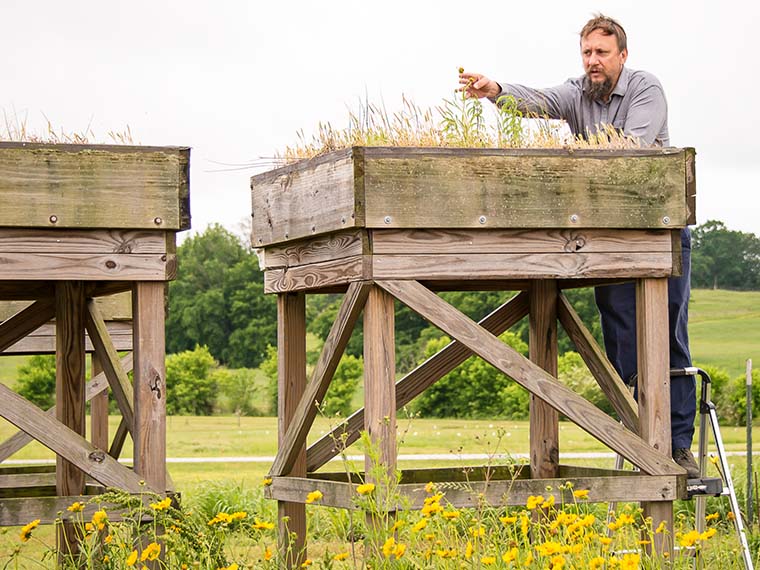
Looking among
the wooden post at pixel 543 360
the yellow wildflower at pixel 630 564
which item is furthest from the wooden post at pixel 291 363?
the yellow wildflower at pixel 630 564

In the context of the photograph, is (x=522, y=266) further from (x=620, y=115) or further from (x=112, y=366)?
(x=112, y=366)

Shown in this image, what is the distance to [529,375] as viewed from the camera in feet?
18.0

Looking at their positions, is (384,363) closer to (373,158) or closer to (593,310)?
(373,158)

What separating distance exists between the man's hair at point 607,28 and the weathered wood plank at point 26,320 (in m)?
3.45

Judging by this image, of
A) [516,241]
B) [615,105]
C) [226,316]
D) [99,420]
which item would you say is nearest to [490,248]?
[516,241]

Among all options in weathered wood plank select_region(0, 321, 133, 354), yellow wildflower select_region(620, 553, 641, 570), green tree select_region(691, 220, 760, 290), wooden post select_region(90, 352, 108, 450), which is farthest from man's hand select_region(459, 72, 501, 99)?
green tree select_region(691, 220, 760, 290)

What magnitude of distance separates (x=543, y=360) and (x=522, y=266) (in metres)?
1.49

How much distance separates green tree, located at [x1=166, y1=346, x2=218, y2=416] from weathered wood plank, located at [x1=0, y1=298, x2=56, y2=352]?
25.6 m

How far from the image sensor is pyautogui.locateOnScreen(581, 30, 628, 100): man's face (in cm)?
643

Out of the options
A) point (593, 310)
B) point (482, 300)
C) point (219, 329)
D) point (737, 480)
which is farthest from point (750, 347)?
point (737, 480)

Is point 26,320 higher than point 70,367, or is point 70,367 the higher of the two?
point 26,320

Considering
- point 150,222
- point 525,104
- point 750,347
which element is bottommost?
point 750,347

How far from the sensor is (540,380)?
5.49 m

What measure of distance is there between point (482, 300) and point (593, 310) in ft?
11.4
